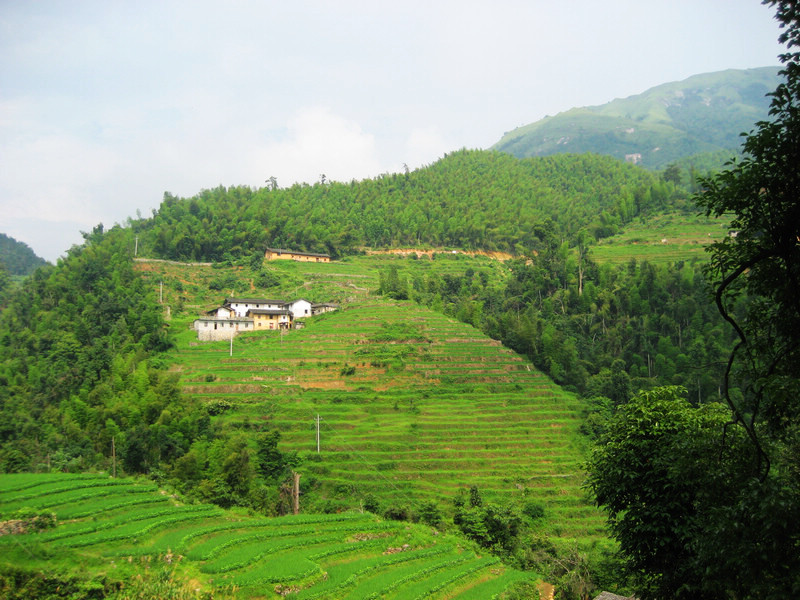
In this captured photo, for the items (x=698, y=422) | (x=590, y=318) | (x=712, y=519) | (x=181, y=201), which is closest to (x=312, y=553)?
(x=698, y=422)

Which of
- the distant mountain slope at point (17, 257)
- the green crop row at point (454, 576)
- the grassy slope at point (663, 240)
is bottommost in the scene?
the green crop row at point (454, 576)

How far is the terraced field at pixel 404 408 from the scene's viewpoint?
29.5 meters

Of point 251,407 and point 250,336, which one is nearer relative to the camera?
point 251,407

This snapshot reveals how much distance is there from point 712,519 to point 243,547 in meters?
15.7

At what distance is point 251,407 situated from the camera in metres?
35.3

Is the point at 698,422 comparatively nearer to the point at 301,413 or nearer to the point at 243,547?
the point at 243,547

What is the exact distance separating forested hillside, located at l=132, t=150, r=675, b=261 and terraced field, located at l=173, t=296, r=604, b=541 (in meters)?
26.7

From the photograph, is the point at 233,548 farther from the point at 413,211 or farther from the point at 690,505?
the point at 413,211

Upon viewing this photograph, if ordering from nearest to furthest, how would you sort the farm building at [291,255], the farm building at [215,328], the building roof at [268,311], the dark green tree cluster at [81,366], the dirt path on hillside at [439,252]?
the dark green tree cluster at [81,366], the farm building at [215,328], the building roof at [268,311], the farm building at [291,255], the dirt path on hillside at [439,252]

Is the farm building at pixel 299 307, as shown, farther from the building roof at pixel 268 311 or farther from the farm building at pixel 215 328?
the farm building at pixel 215 328

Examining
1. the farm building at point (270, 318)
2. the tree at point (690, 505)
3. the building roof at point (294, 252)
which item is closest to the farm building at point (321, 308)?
the farm building at point (270, 318)

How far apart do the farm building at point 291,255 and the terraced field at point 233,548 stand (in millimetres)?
50786

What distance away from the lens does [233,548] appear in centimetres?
1742

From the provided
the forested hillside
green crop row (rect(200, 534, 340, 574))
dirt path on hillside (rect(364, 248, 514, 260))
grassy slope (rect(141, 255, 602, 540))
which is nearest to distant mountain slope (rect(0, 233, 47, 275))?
the forested hillside
